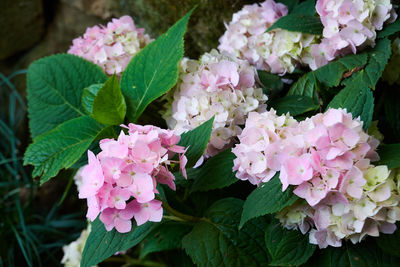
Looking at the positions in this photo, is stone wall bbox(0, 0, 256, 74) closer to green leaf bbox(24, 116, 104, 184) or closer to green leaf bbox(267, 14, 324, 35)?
green leaf bbox(267, 14, 324, 35)

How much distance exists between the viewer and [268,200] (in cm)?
78

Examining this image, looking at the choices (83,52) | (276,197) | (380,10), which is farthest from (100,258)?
(380,10)

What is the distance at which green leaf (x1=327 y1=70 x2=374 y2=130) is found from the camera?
2.68 feet

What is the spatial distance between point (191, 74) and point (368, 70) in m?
0.41

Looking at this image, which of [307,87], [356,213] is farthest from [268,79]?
[356,213]

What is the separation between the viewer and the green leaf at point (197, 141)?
2.93 feet

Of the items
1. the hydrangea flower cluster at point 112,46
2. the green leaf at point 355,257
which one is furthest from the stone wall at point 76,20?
the green leaf at point 355,257

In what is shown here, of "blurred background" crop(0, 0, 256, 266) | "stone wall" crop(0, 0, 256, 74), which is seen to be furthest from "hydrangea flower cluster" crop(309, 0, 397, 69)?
"blurred background" crop(0, 0, 256, 266)

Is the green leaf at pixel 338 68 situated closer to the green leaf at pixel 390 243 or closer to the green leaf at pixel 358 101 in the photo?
the green leaf at pixel 358 101

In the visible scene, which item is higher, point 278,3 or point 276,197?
point 278,3

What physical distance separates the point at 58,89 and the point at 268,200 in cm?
71

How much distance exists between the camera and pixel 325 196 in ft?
2.45

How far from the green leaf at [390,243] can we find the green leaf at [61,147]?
0.61 metres

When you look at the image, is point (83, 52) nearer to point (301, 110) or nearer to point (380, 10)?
point (301, 110)
